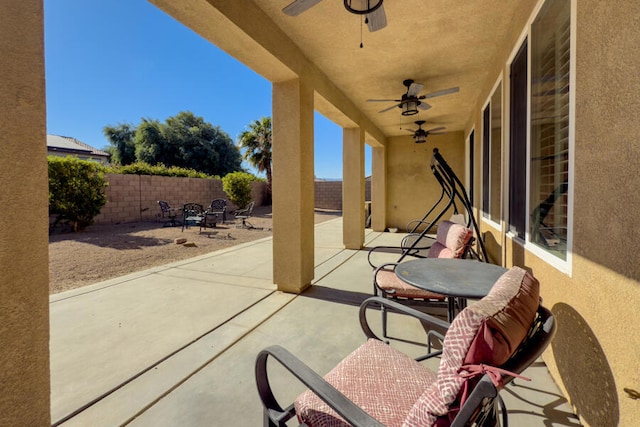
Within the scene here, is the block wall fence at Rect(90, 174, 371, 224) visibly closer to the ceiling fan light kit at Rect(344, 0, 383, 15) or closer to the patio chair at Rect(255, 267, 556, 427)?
the ceiling fan light kit at Rect(344, 0, 383, 15)

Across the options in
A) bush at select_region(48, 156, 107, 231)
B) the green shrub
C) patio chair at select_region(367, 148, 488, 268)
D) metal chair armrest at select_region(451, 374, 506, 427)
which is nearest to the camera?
metal chair armrest at select_region(451, 374, 506, 427)

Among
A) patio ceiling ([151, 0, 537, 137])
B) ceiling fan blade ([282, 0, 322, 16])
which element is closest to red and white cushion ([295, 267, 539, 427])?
ceiling fan blade ([282, 0, 322, 16])

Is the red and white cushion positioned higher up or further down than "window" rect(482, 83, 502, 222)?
further down

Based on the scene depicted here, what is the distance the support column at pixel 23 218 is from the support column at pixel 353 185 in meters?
4.90

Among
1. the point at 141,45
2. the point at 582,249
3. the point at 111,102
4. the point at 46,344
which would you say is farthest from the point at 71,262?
the point at 111,102

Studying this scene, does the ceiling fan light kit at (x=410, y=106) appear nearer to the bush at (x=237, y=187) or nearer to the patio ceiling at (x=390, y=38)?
the patio ceiling at (x=390, y=38)

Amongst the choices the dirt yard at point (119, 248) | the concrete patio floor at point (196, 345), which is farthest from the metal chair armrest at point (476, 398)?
the dirt yard at point (119, 248)

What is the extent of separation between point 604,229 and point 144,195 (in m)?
12.1

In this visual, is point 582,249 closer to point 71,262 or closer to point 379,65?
point 379,65

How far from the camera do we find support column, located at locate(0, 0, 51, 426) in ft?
3.25

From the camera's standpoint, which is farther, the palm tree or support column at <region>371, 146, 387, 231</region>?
the palm tree

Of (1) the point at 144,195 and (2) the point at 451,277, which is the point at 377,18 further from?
(1) the point at 144,195

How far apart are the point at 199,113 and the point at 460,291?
84.2 feet

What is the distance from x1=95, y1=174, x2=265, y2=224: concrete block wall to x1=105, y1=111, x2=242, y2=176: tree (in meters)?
9.41
